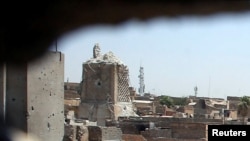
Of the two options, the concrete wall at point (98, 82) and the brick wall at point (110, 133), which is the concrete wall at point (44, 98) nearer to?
the brick wall at point (110, 133)

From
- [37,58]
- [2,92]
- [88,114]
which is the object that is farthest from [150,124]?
[37,58]

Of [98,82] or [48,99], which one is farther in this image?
[98,82]

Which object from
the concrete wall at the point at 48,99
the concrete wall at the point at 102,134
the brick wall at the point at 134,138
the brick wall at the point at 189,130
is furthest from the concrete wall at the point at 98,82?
the concrete wall at the point at 48,99

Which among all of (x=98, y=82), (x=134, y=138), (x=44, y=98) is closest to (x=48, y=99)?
(x=44, y=98)

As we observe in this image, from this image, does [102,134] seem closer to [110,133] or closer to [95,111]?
[110,133]

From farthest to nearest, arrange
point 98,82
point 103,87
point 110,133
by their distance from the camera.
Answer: point 103,87 < point 98,82 < point 110,133

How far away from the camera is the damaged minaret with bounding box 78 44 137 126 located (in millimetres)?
28906

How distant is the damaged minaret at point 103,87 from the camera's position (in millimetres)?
28906

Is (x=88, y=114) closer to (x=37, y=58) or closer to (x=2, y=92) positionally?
(x=2, y=92)

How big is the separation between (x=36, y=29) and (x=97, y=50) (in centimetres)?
2681

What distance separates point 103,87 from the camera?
2958 centimetres

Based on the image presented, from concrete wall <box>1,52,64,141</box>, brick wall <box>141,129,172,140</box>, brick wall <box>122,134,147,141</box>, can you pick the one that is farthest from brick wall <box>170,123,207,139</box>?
concrete wall <box>1,52,64,141</box>

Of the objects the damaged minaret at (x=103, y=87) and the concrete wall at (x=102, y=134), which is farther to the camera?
the damaged minaret at (x=103, y=87)

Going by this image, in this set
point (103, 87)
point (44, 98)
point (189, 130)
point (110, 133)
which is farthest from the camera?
point (103, 87)
